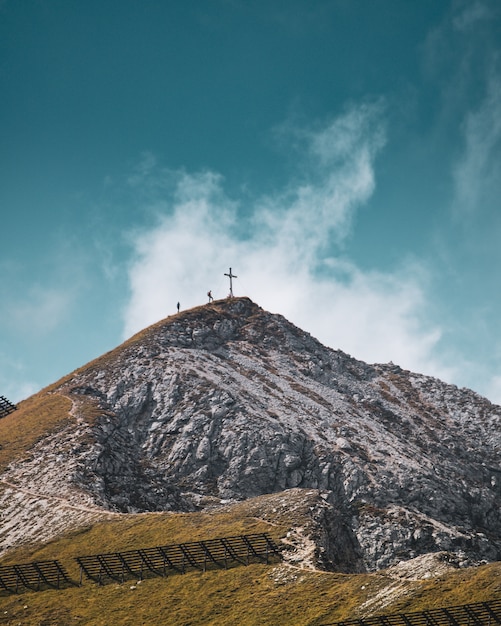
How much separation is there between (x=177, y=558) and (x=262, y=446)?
49122 millimetres

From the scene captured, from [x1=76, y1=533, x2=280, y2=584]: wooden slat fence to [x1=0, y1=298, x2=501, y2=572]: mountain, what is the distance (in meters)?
7.41

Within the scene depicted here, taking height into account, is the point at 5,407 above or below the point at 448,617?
above

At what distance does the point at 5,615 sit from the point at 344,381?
11559 cm

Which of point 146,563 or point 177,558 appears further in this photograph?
point 177,558

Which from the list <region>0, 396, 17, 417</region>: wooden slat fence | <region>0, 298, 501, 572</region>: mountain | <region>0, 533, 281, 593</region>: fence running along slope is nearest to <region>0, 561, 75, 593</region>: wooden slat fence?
<region>0, 533, 281, 593</region>: fence running along slope

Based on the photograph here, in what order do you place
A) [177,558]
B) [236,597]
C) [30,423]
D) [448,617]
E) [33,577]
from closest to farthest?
[448,617] < [236,597] < [33,577] < [177,558] < [30,423]

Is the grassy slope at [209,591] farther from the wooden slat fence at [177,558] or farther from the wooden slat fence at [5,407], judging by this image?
the wooden slat fence at [5,407]

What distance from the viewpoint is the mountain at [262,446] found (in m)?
102

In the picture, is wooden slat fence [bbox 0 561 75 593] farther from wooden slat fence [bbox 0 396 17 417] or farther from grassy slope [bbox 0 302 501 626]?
wooden slat fence [bbox 0 396 17 417]

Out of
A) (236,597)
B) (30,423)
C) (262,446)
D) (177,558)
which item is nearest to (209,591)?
(236,597)

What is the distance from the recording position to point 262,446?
124m

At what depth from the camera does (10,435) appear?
12312 centimetres

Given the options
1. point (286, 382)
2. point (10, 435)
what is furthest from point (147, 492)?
point (286, 382)

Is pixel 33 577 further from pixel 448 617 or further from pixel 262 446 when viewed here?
pixel 262 446
